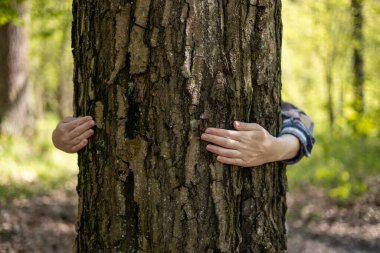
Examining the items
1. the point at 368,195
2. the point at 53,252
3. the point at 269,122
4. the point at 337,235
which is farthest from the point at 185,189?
the point at 368,195

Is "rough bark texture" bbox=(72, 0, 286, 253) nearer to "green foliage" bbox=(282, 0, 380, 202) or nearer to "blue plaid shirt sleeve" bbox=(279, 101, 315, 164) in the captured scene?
"blue plaid shirt sleeve" bbox=(279, 101, 315, 164)

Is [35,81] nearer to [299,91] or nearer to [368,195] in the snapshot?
[299,91]

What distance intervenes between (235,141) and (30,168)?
21.9ft

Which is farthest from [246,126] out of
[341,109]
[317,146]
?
[317,146]

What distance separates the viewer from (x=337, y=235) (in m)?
5.82

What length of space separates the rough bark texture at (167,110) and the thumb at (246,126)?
0.03 metres

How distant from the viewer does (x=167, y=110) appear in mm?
1898

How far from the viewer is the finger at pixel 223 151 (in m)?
1.92

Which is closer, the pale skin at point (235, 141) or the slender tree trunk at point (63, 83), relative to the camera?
the pale skin at point (235, 141)

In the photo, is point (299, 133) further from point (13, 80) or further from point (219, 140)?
point (13, 80)

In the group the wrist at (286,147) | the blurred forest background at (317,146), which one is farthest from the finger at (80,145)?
the blurred forest background at (317,146)

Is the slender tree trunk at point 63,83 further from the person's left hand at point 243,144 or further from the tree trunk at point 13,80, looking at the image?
the person's left hand at point 243,144

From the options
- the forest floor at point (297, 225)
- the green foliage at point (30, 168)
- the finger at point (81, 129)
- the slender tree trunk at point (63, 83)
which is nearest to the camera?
the finger at point (81, 129)

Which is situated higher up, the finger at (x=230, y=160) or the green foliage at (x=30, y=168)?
the finger at (x=230, y=160)
